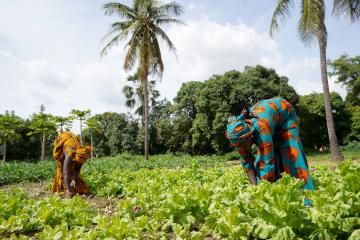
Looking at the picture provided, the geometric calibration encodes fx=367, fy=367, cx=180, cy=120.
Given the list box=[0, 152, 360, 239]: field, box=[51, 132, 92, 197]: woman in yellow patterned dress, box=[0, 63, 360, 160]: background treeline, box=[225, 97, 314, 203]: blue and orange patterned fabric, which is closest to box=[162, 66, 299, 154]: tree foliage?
box=[0, 63, 360, 160]: background treeline

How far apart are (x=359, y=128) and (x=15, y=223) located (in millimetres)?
29630

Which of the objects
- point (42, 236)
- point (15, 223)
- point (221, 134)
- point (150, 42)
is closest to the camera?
point (42, 236)

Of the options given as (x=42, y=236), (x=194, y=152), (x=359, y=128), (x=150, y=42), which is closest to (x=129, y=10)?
(x=150, y=42)

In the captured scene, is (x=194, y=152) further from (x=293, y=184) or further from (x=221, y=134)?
(x=293, y=184)

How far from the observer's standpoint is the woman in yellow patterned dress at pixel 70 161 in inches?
257

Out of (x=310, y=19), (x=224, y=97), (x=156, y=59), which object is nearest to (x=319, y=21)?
(x=310, y=19)

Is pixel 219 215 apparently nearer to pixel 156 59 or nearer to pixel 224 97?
pixel 156 59

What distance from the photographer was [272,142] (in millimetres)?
4133

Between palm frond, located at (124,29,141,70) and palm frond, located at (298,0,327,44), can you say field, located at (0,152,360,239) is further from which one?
palm frond, located at (124,29,141,70)

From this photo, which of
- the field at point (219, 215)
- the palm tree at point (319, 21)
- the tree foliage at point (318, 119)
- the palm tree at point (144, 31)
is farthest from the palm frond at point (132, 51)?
the tree foliage at point (318, 119)

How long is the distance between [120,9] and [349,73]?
74.8 feet

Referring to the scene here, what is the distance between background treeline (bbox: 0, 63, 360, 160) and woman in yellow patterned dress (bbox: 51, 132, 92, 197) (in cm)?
2007

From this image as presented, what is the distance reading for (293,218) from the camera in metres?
2.64

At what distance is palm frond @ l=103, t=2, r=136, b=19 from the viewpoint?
19641 mm
